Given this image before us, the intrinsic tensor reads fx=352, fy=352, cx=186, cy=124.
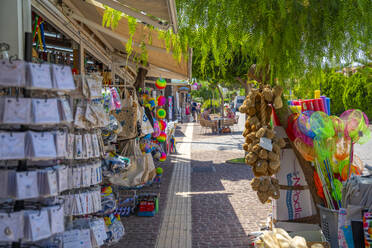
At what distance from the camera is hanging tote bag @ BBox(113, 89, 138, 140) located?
532 cm

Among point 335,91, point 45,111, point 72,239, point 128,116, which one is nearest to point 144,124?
point 128,116

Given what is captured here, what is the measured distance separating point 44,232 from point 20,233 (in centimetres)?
13

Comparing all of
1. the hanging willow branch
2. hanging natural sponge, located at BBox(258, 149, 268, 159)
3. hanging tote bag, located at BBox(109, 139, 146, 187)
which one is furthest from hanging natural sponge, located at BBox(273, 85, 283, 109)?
hanging tote bag, located at BBox(109, 139, 146, 187)

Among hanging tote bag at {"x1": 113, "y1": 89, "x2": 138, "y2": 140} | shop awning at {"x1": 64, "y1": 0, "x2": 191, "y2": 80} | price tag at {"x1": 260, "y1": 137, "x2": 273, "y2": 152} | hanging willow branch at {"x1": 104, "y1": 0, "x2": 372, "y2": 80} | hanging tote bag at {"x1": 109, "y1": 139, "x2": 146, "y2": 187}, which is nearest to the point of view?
hanging willow branch at {"x1": 104, "y1": 0, "x2": 372, "y2": 80}

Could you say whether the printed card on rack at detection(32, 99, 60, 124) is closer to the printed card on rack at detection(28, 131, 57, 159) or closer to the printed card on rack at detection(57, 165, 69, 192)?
the printed card on rack at detection(28, 131, 57, 159)

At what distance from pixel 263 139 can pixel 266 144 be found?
0.06 m

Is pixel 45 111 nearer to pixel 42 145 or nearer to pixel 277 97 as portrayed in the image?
pixel 42 145

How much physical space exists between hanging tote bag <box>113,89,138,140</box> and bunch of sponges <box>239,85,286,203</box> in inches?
77.8

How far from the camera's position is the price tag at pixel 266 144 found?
11.7 ft

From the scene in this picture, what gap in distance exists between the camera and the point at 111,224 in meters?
4.08

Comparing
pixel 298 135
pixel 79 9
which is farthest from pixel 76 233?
pixel 79 9

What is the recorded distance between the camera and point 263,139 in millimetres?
3615

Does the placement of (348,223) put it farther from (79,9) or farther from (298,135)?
(79,9)

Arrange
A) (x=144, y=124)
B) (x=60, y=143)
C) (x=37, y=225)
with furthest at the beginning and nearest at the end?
(x=144, y=124)
(x=60, y=143)
(x=37, y=225)
